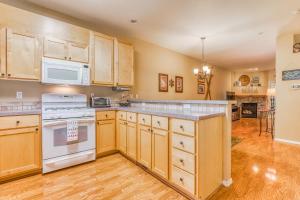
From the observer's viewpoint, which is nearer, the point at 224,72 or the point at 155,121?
the point at 155,121

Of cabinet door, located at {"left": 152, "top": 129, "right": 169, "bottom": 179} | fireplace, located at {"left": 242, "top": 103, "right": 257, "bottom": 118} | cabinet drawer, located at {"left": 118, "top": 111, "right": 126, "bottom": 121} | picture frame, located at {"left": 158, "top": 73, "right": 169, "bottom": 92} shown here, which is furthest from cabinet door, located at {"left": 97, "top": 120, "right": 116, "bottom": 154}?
fireplace, located at {"left": 242, "top": 103, "right": 257, "bottom": 118}

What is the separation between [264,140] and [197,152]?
3682mm

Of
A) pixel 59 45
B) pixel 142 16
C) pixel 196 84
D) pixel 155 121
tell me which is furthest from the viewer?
pixel 196 84

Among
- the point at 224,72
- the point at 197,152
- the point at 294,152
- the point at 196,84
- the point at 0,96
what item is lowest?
the point at 294,152

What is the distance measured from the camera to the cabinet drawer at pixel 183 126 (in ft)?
5.58

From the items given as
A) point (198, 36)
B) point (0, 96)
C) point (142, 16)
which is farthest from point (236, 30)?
point (0, 96)

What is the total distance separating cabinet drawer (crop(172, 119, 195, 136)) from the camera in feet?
5.58

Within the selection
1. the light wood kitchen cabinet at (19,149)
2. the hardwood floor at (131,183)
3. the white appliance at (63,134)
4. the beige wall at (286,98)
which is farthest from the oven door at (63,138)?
the beige wall at (286,98)

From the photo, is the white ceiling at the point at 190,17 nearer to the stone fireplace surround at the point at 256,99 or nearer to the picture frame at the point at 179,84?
the picture frame at the point at 179,84

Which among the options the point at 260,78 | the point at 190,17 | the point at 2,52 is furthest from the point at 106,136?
the point at 260,78

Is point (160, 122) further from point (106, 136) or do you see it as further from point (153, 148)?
point (106, 136)

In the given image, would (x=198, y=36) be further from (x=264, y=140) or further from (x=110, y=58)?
(x=264, y=140)

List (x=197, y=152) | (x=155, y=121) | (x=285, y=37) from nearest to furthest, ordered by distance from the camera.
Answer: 1. (x=197, y=152)
2. (x=155, y=121)
3. (x=285, y=37)

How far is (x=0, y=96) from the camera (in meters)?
2.37
